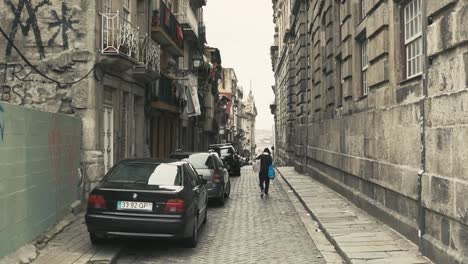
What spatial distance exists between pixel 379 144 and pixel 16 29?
9.26 meters

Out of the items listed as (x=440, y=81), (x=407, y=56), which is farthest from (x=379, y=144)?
(x=440, y=81)

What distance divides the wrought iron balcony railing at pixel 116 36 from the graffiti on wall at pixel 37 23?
29.9 inches

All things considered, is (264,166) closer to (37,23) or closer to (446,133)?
(37,23)

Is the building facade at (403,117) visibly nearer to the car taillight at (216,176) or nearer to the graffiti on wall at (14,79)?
the car taillight at (216,176)

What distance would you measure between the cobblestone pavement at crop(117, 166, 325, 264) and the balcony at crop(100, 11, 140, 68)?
4.85 m

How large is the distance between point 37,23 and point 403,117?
917 cm

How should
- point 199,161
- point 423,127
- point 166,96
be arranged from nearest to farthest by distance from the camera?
1. point 423,127
2. point 199,161
3. point 166,96

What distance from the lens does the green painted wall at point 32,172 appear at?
715 centimetres

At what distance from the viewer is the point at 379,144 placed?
35.6 ft

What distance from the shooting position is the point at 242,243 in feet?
30.7

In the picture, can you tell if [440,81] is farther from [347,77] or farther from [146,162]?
[347,77]

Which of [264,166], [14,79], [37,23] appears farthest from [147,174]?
[264,166]

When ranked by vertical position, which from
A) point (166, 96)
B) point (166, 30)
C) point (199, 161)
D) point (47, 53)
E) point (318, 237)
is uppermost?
point (166, 30)

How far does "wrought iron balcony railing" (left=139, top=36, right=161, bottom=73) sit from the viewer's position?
55.1 ft
